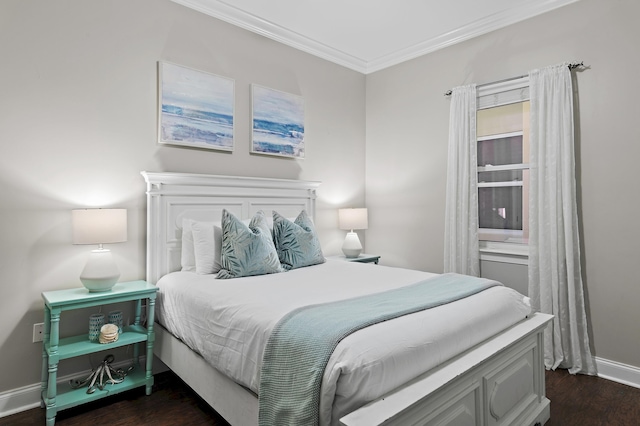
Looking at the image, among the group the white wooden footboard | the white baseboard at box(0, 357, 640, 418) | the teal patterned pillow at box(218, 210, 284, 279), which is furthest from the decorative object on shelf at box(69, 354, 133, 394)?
the white wooden footboard

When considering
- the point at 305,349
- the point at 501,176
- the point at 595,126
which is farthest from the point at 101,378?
the point at 595,126

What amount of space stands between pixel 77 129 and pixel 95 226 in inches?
27.8

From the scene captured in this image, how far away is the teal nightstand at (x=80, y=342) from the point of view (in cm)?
211

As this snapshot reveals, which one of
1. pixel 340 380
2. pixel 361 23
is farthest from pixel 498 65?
pixel 340 380

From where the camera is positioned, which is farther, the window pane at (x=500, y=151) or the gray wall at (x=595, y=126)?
the window pane at (x=500, y=151)

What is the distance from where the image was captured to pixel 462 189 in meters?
3.51

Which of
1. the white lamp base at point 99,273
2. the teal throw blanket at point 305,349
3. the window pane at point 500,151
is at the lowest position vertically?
the teal throw blanket at point 305,349

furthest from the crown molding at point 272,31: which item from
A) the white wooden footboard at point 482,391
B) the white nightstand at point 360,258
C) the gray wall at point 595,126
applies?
the white wooden footboard at point 482,391

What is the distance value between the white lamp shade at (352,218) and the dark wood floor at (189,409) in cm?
212

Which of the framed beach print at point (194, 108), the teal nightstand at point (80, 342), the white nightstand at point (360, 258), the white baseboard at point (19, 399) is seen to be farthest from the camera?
the white nightstand at point (360, 258)

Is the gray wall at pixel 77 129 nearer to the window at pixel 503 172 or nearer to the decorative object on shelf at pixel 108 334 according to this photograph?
the decorative object on shelf at pixel 108 334

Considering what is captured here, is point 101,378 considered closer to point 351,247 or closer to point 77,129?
point 77,129

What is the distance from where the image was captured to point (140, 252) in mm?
2791

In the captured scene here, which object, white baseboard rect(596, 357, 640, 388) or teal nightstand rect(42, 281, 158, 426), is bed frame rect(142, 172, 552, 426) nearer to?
teal nightstand rect(42, 281, 158, 426)
